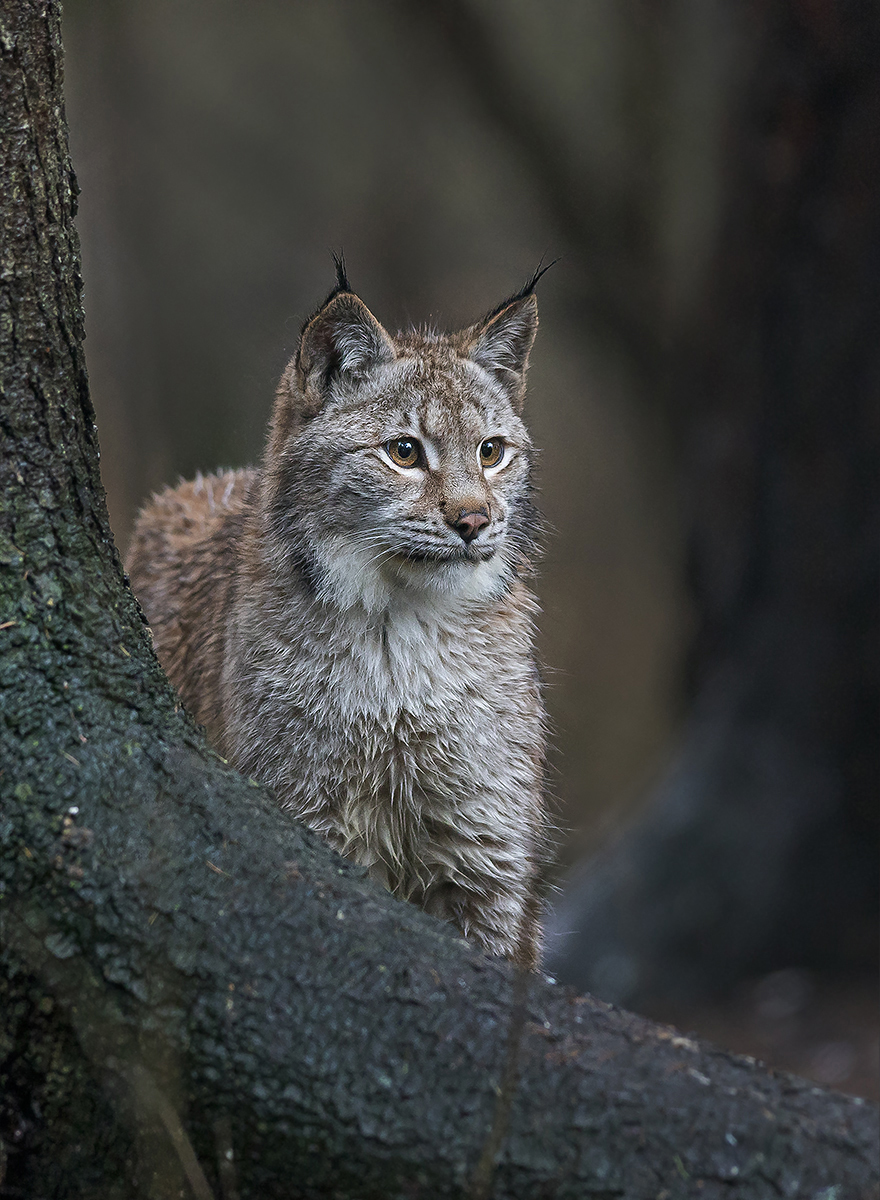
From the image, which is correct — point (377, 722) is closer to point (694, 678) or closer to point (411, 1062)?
point (411, 1062)

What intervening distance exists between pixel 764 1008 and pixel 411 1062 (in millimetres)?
6569

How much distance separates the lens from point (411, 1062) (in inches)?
93.5

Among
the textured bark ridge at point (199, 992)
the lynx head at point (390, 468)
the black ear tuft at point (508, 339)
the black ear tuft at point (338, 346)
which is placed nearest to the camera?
the textured bark ridge at point (199, 992)

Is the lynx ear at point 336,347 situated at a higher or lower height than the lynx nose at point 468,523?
higher

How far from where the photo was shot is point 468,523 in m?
3.88

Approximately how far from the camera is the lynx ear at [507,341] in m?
4.53

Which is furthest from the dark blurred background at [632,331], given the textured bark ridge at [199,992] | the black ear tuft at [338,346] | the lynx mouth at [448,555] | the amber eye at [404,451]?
the textured bark ridge at [199,992]

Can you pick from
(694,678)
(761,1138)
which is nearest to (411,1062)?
(761,1138)

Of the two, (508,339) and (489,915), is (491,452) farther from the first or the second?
(489,915)

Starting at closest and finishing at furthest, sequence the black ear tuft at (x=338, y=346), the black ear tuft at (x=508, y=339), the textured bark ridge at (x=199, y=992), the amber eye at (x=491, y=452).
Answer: the textured bark ridge at (x=199, y=992) < the black ear tuft at (x=338, y=346) < the amber eye at (x=491, y=452) < the black ear tuft at (x=508, y=339)

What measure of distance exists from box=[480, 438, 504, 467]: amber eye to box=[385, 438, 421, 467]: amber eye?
0.90 ft

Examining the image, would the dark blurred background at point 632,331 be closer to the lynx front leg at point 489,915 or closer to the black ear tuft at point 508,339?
the black ear tuft at point 508,339

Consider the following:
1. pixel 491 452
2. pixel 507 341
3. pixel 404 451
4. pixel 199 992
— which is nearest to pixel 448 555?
pixel 404 451

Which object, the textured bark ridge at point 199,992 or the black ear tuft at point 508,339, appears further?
the black ear tuft at point 508,339
